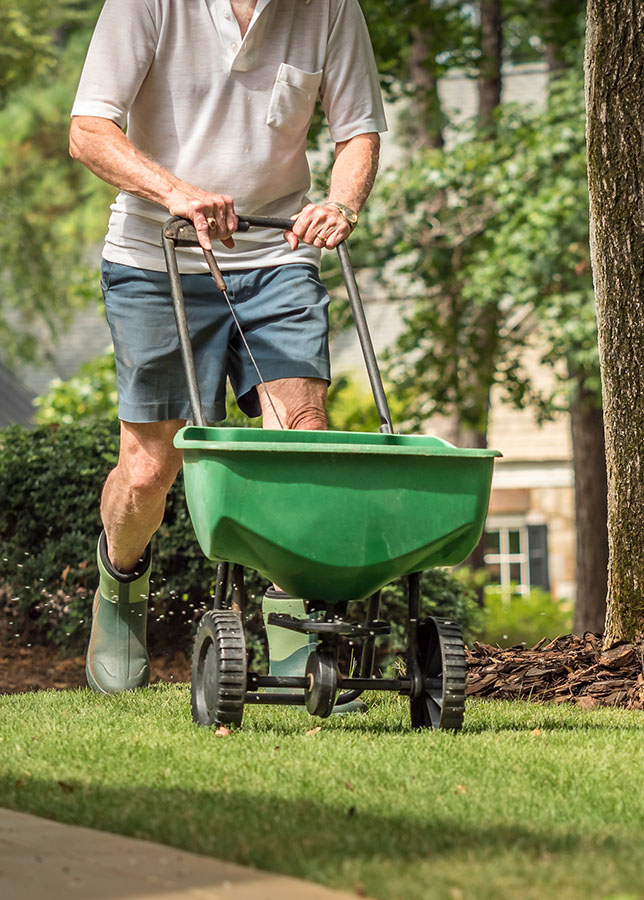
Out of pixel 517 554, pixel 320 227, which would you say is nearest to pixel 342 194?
pixel 320 227

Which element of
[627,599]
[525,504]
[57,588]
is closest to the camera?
[627,599]

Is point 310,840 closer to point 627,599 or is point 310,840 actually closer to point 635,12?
point 627,599

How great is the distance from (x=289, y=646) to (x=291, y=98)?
1717 mm

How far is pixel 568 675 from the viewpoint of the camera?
457cm

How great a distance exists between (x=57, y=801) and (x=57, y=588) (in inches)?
142

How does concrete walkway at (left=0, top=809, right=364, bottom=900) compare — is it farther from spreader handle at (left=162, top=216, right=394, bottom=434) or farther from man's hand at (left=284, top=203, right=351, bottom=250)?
man's hand at (left=284, top=203, right=351, bottom=250)

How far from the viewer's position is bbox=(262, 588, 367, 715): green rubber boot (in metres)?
3.95

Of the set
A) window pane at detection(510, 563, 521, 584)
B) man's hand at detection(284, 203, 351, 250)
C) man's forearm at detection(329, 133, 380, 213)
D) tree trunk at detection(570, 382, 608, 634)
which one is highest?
man's forearm at detection(329, 133, 380, 213)

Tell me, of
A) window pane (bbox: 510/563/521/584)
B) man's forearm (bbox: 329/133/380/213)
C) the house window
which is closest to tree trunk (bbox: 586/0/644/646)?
man's forearm (bbox: 329/133/380/213)

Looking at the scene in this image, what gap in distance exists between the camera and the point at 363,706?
400cm

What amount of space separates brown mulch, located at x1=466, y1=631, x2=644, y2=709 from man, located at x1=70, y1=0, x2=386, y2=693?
3.22 feet

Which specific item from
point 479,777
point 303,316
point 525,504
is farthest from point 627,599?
point 525,504

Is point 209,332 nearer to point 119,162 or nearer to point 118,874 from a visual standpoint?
point 119,162

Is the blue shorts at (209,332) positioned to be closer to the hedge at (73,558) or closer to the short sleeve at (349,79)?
the short sleeve at (349,79)
